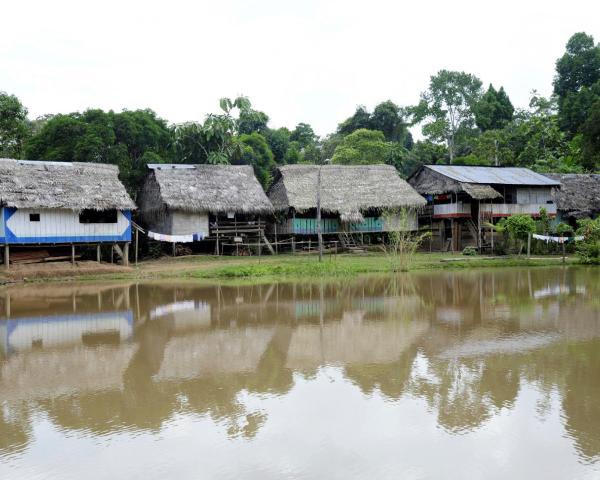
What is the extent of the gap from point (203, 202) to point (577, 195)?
20028 millimetres

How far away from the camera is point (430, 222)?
102 ft

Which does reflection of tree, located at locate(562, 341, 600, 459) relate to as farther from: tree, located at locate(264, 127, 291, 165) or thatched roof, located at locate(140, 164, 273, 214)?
tree, located at locate(264, 127, 291, 165)

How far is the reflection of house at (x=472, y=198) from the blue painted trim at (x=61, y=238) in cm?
1507

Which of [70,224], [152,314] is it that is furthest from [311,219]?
[152,314]

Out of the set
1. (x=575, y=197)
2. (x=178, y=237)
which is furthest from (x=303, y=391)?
(x=575, y=197)

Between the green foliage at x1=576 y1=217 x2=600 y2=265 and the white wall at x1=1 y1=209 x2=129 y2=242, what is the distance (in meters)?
18.2

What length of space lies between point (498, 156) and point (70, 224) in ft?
93.6

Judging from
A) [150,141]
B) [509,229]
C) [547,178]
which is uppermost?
[150,141]

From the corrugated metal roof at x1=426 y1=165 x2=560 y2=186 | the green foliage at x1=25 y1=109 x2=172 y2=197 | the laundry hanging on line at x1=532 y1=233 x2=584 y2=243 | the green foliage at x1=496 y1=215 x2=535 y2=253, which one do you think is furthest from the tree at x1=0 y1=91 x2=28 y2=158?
the laundry hanging on line at x1=532 y1=233 x2=584 y2=243

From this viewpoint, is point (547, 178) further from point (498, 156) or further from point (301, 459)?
point (301, 459)

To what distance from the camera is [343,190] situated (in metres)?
28.7

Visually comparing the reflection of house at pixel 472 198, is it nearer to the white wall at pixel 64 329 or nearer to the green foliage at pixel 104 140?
the green foliage at pixel 104 140

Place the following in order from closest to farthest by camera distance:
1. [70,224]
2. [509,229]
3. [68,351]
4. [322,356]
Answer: [322,356], [68,351], [70,224], [509,229]

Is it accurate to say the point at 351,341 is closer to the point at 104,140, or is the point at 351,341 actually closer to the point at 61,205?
the point at 61,205
